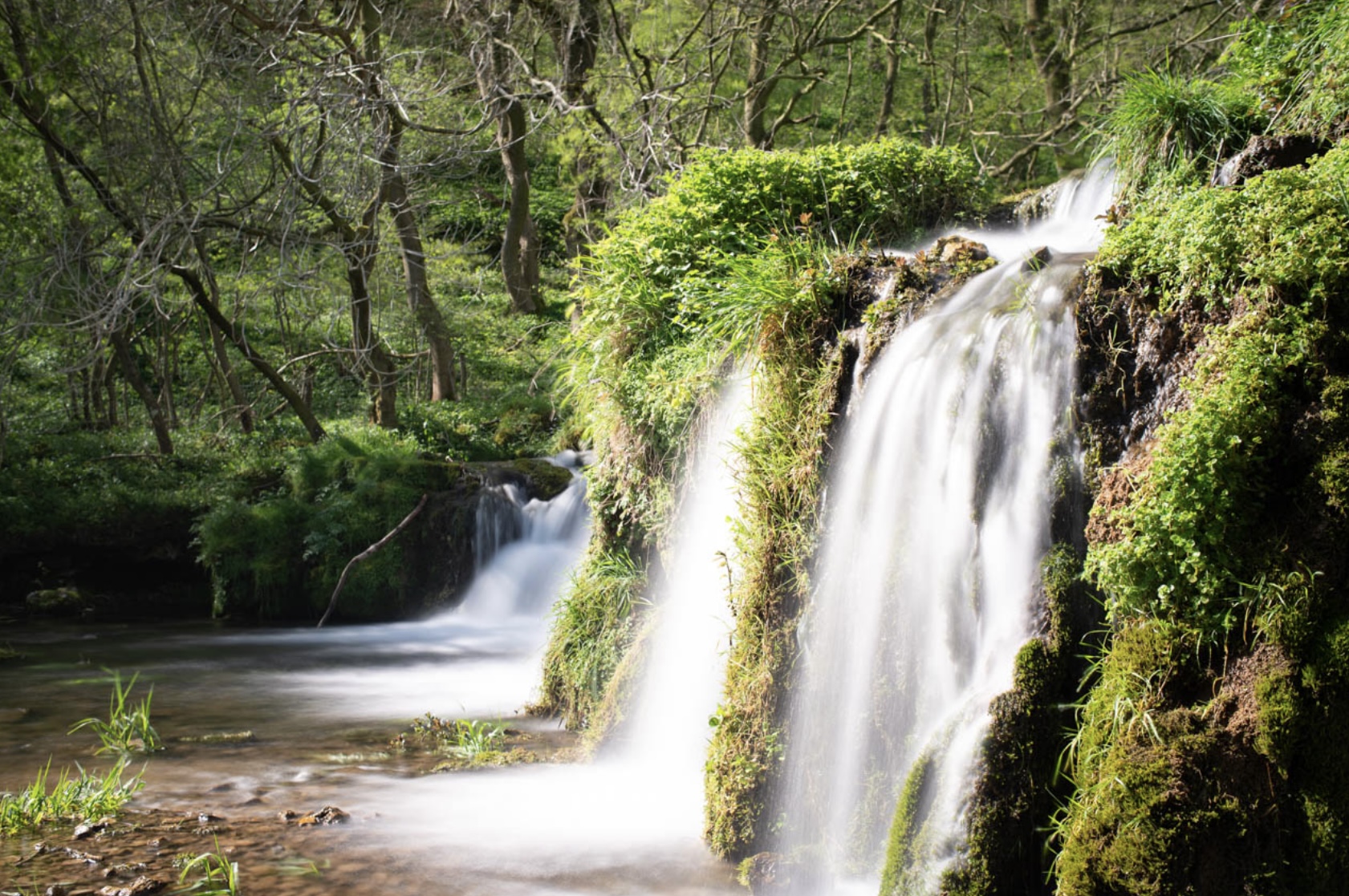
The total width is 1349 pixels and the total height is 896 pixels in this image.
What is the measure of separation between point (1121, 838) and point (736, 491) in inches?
110

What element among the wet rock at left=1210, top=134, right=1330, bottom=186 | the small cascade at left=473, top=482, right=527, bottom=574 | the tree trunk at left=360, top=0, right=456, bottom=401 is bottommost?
the small cascade at left=473, top=482, right=527, bottom=574

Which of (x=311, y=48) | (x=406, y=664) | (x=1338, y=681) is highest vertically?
(x=311, y=48)

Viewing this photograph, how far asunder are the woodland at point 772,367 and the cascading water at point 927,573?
0.10 meters

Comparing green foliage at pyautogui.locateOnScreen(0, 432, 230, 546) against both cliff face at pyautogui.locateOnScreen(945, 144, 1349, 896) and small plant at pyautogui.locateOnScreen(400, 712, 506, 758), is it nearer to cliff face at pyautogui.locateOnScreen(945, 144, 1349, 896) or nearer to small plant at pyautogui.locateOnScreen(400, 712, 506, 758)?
small plant at pyautogui.locateOnScreen(400, 712, 506, 758)

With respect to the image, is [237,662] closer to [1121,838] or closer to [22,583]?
[22,583]

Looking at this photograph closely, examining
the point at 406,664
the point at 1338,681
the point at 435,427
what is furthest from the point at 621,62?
the point at 1338,681

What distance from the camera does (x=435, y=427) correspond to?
54.5 ft

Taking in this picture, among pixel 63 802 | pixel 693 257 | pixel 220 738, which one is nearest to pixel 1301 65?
pixel 693 257

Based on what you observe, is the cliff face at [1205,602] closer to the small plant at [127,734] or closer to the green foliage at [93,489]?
the small plant at [127,734]

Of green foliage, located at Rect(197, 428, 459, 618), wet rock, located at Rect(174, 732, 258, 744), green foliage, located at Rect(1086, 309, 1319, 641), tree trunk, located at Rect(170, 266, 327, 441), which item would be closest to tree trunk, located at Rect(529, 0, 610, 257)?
green foliage, located at Rect(197, 428, 459, 618)

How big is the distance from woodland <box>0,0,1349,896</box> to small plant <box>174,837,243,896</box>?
7.03 ft

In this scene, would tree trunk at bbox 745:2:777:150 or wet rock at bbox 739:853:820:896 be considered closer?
wet rock at bbox 739:853:820:896

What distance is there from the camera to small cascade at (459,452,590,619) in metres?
12.3

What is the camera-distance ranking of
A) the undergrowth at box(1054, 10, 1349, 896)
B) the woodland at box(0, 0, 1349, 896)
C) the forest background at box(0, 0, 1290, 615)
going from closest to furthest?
the undergrowth at box(1054, 10, 1349, 896) < the woodland at box(0, 0, 1349, 896) < the forest background at box(0, 0, 1290, 615)
